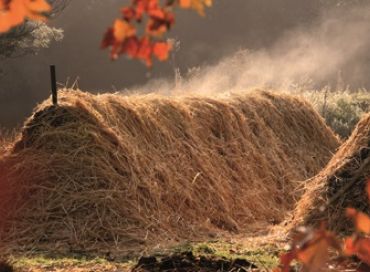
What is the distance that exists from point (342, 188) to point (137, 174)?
2193 mm

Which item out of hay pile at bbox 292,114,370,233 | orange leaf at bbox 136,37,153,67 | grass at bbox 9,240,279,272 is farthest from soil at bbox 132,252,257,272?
orange leaf at bbox 136,37,153,67

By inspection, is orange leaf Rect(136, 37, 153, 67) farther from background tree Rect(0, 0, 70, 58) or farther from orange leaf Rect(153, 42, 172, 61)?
background tree Rect(0, 0, 70, 58)

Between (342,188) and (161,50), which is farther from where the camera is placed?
(342,188)

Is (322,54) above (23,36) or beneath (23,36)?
beneath

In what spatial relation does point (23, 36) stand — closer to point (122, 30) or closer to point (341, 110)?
point (341, 110)

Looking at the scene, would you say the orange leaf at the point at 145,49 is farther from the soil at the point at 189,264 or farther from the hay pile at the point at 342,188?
the hay pile at the point at 342,188

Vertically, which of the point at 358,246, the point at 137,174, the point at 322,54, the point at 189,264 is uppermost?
the point at 358,246

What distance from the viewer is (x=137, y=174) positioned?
7.80 m

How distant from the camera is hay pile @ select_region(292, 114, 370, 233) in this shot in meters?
6.53

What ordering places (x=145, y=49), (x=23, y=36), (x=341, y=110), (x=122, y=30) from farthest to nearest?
(x=23, y=36), (x=341, y=110), (x=145, y=49), (x=122, y=30)

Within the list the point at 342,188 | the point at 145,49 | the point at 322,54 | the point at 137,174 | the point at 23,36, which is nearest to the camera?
the point at 145,49

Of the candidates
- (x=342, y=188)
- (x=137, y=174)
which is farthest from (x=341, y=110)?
(x=342, y=188)

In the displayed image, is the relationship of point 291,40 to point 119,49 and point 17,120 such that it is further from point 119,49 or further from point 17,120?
point 119,49

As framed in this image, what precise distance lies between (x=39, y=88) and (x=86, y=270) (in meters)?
20.5
